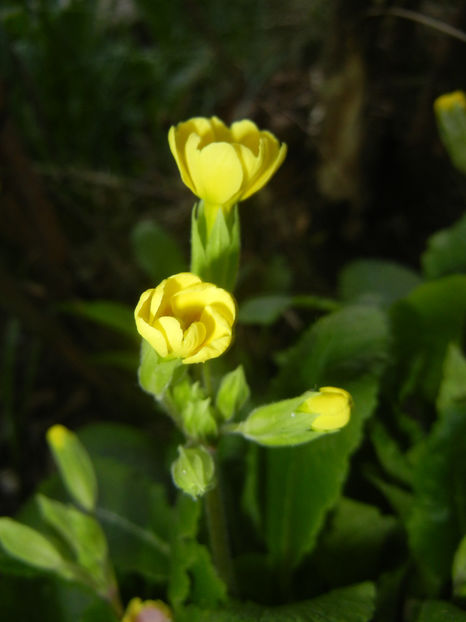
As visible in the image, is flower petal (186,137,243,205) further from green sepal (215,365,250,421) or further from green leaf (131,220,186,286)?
green leaf (131,220,186,286)

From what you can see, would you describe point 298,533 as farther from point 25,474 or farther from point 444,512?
point 25,474

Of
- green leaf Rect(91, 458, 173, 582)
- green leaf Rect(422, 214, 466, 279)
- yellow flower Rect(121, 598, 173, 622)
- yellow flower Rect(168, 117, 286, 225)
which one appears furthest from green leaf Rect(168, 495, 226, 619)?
green leaf Rect(422, 214, 466, 279)

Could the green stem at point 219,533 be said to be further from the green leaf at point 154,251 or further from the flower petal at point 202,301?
the green leaf at point 154,251

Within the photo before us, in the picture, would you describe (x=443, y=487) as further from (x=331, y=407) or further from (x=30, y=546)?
(x=30, y=546)

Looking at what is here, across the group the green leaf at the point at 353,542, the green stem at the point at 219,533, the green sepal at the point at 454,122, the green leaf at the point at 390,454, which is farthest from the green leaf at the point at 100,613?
the green sepal at the point at 454,122

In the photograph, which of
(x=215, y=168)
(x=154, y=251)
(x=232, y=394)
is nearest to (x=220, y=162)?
(x=215, y=168)

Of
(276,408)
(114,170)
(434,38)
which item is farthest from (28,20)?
(276,408)

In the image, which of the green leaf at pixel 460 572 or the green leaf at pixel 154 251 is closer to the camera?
the green leaf at pixel 460 572
